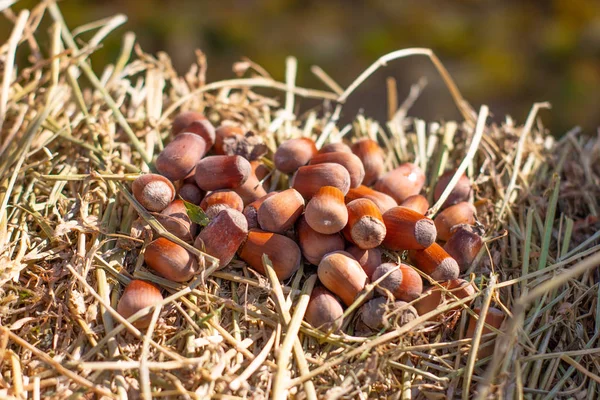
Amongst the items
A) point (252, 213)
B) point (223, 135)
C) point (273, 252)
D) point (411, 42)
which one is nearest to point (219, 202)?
point (252, 213)

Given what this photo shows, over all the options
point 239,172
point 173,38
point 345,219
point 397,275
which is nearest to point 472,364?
point 397,275

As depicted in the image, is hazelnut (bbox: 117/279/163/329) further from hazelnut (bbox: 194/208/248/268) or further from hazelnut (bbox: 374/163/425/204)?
hazelnut (bbox: 374/163/425/204)

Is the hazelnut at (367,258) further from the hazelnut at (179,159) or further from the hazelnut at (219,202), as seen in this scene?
the hazelnut at (179,159)

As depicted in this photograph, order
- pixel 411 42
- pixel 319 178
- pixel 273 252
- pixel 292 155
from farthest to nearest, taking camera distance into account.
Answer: pixel 411 42 → pixel 292 155 → pixel 319 178 → pixel 273 252

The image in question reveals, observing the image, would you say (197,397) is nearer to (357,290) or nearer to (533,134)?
(357,290)

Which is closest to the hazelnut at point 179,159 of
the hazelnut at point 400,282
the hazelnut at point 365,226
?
the hazelnut at point 365,226

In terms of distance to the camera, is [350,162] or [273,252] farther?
[350,162]

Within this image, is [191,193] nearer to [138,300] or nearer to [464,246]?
[138,300]
